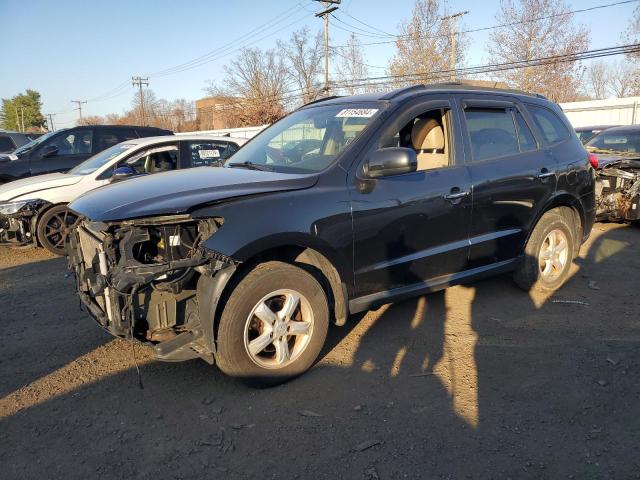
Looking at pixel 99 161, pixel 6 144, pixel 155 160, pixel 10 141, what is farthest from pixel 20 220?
pixel 10 141

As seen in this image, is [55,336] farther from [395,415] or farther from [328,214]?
[395,415]

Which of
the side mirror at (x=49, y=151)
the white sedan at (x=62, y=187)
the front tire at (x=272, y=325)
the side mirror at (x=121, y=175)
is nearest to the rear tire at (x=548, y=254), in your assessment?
the front tire at (x=272, y=325)

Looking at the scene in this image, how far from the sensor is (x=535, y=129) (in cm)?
483

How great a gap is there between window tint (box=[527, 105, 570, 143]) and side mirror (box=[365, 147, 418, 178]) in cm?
220

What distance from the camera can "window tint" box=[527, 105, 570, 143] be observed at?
4.92 metres

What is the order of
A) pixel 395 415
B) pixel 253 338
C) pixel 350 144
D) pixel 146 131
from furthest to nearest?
pixel 146 131 → pixel 350 144 → pixel 253 338 → pixel 395 415

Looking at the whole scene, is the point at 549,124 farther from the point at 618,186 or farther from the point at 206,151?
the point at 206,151

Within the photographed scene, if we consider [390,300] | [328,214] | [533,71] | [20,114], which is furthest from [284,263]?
[20,114]

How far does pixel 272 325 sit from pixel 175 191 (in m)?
1.06

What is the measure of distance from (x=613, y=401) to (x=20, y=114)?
10063cm

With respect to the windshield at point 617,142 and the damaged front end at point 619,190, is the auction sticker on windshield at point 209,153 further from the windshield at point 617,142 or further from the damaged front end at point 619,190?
the windshield at point 617,142

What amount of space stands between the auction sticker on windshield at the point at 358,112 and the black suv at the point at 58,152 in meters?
6.80

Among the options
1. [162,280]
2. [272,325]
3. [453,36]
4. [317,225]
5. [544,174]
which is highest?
[453,36]

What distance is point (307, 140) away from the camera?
4027 millimetres
